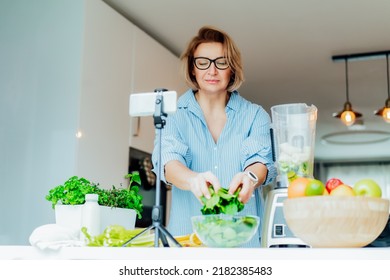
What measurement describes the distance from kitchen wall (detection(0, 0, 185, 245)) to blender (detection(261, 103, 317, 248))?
1646 mm

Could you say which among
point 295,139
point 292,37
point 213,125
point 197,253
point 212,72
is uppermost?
point 292,37

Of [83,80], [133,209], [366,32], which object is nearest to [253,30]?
[366,32]

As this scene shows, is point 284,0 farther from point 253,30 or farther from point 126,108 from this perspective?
point 126,108

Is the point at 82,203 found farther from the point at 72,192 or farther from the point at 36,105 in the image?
the point at 36,105

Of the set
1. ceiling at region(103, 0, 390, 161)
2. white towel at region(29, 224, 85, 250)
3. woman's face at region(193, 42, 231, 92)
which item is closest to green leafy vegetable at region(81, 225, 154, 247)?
white towel at region(29, 224, 85, 250)

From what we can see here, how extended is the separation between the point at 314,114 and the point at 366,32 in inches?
104

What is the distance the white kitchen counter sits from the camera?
88 centimetres

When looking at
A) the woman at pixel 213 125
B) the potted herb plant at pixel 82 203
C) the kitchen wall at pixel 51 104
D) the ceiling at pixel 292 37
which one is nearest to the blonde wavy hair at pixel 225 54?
the woman at pixel 213 125

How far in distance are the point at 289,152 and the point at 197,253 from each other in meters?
0.40

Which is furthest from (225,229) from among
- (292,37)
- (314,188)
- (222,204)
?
(292,37)

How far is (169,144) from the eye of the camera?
1568 millimetres

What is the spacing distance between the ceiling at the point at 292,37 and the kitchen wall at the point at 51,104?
15.7 inches

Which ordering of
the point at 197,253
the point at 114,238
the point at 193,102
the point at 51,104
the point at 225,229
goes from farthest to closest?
the point at 51,104
the point at 193,102
the point at 114,238
the point at 225,229
the point at 197,253

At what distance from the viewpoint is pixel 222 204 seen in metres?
1.09
